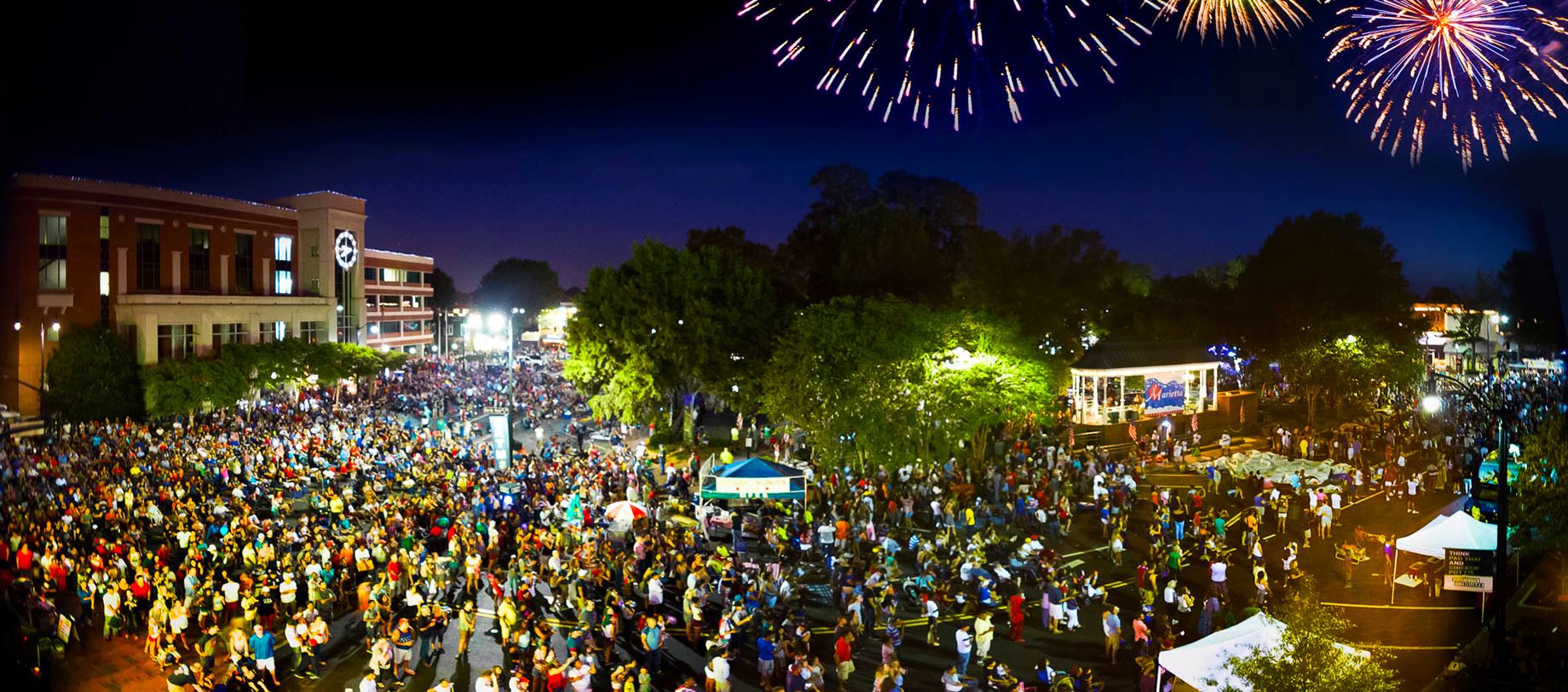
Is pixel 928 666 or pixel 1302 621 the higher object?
pixel 1302 621

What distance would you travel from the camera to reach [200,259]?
55.4 metres

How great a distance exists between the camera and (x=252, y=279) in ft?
197

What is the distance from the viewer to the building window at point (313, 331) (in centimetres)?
6222

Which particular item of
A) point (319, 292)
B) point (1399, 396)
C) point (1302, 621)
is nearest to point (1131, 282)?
point (1399, 396)

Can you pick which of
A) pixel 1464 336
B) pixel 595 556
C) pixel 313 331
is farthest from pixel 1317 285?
pixel 313 331

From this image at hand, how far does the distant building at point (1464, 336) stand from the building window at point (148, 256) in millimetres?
65242

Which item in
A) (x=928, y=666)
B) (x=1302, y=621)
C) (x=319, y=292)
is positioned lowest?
(x=928, y=666)

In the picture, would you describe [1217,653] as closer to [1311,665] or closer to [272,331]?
[1311,665]

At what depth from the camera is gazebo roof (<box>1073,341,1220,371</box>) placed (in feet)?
134

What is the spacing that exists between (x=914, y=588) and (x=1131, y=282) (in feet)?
250

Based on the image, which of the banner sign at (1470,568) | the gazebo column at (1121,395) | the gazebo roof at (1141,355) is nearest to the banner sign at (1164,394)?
the gazebo roof at (1141,355)

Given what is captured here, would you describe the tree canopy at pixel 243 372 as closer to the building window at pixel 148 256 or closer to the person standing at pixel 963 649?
the building window at pixel 148 256

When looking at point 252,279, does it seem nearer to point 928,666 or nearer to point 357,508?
point 357,508

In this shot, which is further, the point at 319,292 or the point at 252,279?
the point at 319,292
